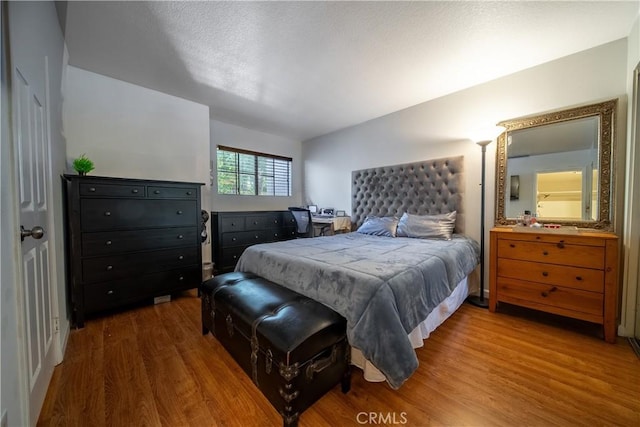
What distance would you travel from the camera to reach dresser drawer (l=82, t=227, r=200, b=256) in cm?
211

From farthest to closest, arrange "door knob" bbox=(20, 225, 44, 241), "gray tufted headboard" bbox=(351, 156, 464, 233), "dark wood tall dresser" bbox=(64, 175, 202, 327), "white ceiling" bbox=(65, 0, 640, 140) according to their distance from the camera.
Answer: "gray tufted headboard" bbox=(351, 156, 464, 233)
"dark wood tall dresser" bbox=(64, 175, 202, 327)
"white ceiling" bbox=(65, 0, 640, 140)
"door knob" bbox=(20, 225, 44, 241)

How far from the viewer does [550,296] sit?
2.04 metres

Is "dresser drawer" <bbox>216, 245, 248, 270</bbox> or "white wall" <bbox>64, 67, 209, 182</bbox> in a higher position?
"white wall" <bbox>64, 67, 209, 182</bbox>

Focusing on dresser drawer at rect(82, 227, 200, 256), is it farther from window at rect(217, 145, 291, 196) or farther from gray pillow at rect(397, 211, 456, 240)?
gray pillow at rect(397, 211, 456, 240)

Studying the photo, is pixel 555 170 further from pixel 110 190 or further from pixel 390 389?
pixel 110 190

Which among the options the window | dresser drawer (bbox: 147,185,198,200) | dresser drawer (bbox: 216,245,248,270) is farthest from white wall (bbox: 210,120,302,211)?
dresser drawer (bbox: 147,185,198,200)

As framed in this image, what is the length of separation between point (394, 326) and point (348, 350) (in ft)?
1.06

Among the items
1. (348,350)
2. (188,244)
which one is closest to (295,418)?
(348,350)

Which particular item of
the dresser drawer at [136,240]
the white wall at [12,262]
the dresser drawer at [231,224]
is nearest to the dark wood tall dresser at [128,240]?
the dresser drawer at [136,240]

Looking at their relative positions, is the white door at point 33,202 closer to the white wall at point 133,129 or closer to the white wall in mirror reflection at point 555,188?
the white wall at point 133,129

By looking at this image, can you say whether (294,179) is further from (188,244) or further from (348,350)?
(348,350)

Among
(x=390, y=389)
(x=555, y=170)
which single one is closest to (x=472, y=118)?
(x=555, y=170)

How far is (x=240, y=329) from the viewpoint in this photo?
4.61 feet

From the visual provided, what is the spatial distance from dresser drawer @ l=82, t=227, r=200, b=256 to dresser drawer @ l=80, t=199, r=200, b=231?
0.20 ft
